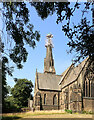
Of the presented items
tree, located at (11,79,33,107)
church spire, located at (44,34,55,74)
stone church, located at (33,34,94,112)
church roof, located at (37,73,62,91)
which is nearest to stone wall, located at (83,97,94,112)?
stone church, located at (33,34,94,112)

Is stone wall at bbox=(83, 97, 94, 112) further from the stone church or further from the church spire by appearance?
the church spire

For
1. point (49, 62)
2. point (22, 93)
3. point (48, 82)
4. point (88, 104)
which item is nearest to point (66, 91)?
point (48, 82)

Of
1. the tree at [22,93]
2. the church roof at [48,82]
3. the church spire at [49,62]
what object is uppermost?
the church spire at [49,62]

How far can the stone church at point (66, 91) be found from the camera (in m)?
27.1

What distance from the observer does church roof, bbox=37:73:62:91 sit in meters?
38.2

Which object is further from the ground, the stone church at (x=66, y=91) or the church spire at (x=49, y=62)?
the church spire at (x=49, y=62)

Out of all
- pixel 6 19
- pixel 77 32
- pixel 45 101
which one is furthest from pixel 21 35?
pixel 45 101

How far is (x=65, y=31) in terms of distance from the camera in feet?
19.7

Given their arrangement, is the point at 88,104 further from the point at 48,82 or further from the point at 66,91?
the point at 48,82

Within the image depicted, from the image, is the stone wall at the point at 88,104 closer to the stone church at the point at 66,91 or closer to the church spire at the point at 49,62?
the stone church at the point at 66,91

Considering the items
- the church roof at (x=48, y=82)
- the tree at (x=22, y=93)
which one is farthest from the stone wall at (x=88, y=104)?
the tree at (x=22, y=93)

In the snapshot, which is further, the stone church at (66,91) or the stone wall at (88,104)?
the stone church at (66,91)

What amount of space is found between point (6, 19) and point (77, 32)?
2849 millimetres

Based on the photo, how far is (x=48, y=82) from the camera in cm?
3994
